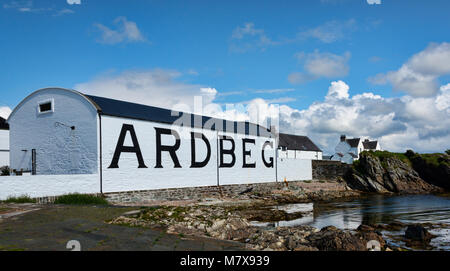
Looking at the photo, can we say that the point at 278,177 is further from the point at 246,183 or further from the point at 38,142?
the point at 38,142

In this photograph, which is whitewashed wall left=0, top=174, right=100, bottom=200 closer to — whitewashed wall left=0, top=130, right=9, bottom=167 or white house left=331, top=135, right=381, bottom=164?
whitewashed wall left=0, top=130, right=9, bottom=167

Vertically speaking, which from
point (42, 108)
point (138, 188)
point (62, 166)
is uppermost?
point (42, 108)

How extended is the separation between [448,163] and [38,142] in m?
43.3

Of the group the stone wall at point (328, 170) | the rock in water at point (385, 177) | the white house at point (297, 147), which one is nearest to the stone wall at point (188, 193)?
the stone wall at point (328, 170)

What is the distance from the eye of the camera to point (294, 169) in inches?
1532

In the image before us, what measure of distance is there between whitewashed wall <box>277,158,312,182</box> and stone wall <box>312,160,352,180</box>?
164 cm

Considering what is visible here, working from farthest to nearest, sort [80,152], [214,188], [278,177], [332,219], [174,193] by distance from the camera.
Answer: [278,177] → [214,188] → [174,193] → [80,152] → [332,219]

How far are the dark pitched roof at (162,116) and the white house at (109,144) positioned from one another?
3.2 inches

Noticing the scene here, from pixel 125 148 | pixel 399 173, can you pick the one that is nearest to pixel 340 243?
pixel 125 148

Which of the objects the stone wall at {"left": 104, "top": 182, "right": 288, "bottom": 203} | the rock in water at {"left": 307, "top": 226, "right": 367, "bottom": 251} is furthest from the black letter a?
the rock in water at {"left": 307, "top": 226, "right": 367, "bottom": 251}

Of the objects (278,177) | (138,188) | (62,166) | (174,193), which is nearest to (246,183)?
(278,177)

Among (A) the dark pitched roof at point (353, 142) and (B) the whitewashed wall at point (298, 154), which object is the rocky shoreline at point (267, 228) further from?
(A) the dark pitched roof at point (353, 142)

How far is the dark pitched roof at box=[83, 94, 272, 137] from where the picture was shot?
2180 cm
